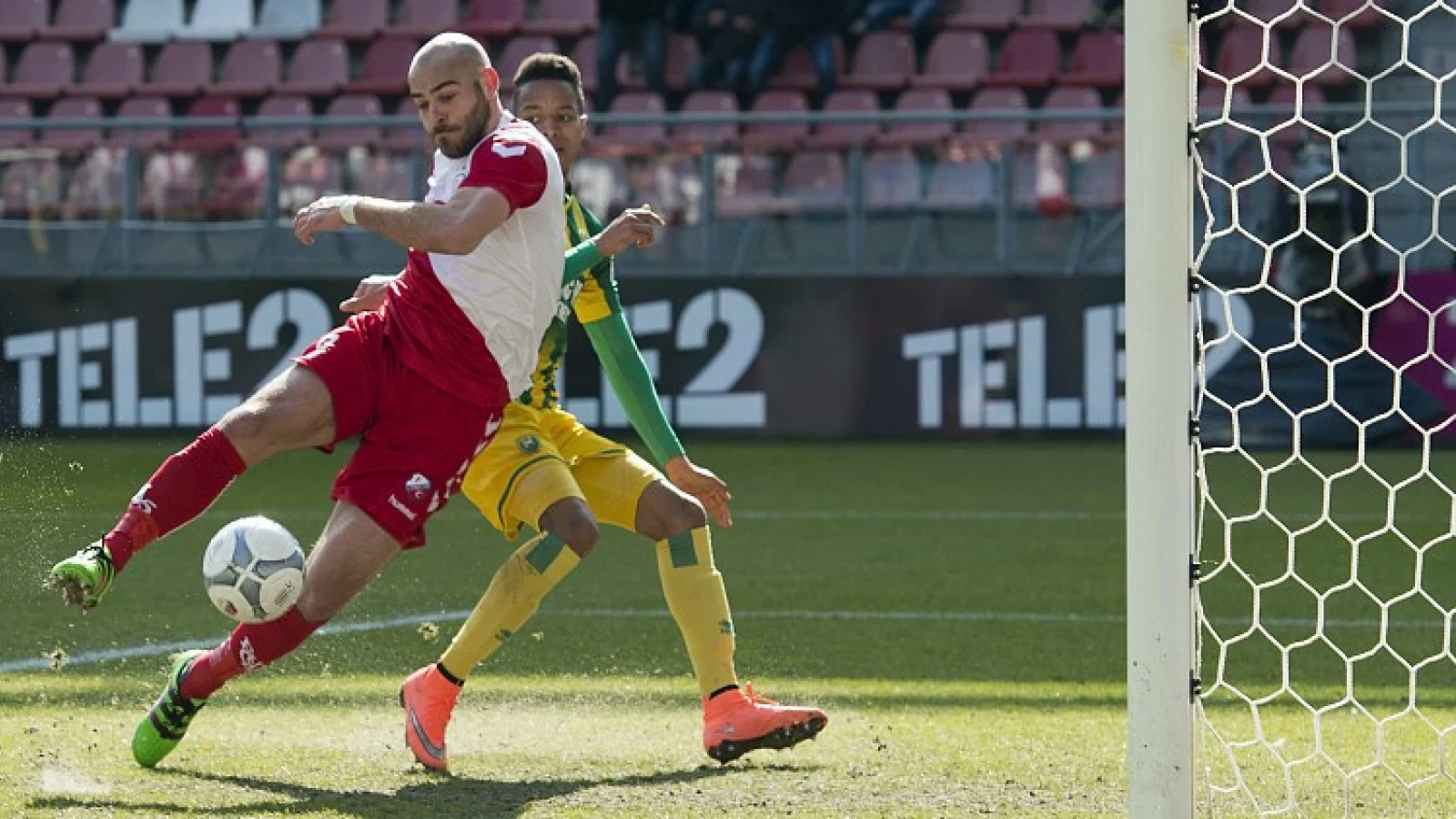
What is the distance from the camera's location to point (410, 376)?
192 inches

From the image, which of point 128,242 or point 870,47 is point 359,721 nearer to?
point 128,242

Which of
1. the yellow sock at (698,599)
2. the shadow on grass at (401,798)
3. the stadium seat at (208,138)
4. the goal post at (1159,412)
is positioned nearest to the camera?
the goal post at (1159,412)

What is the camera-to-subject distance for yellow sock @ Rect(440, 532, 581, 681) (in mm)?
5273

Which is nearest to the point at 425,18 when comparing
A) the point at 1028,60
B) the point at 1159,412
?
the point at 1028,60

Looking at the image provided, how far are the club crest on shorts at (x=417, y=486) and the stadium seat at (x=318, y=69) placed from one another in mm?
13695

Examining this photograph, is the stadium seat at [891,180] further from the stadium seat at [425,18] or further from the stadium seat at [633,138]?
the stadium seat at [425,18]

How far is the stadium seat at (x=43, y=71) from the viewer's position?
18250 millimetres

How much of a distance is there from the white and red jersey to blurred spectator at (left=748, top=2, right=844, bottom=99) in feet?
38.4

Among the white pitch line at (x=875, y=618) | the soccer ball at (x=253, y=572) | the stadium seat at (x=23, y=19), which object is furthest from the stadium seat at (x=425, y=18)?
the soccer ball at (x=253, y=572)

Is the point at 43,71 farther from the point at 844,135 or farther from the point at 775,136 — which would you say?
the point at 844,135

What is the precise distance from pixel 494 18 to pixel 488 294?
13497 mm

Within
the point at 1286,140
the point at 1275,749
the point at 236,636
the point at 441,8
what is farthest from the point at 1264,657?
the point at 441,8

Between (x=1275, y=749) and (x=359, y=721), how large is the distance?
2181 mm

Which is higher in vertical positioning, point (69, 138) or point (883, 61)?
point (883, 61)
